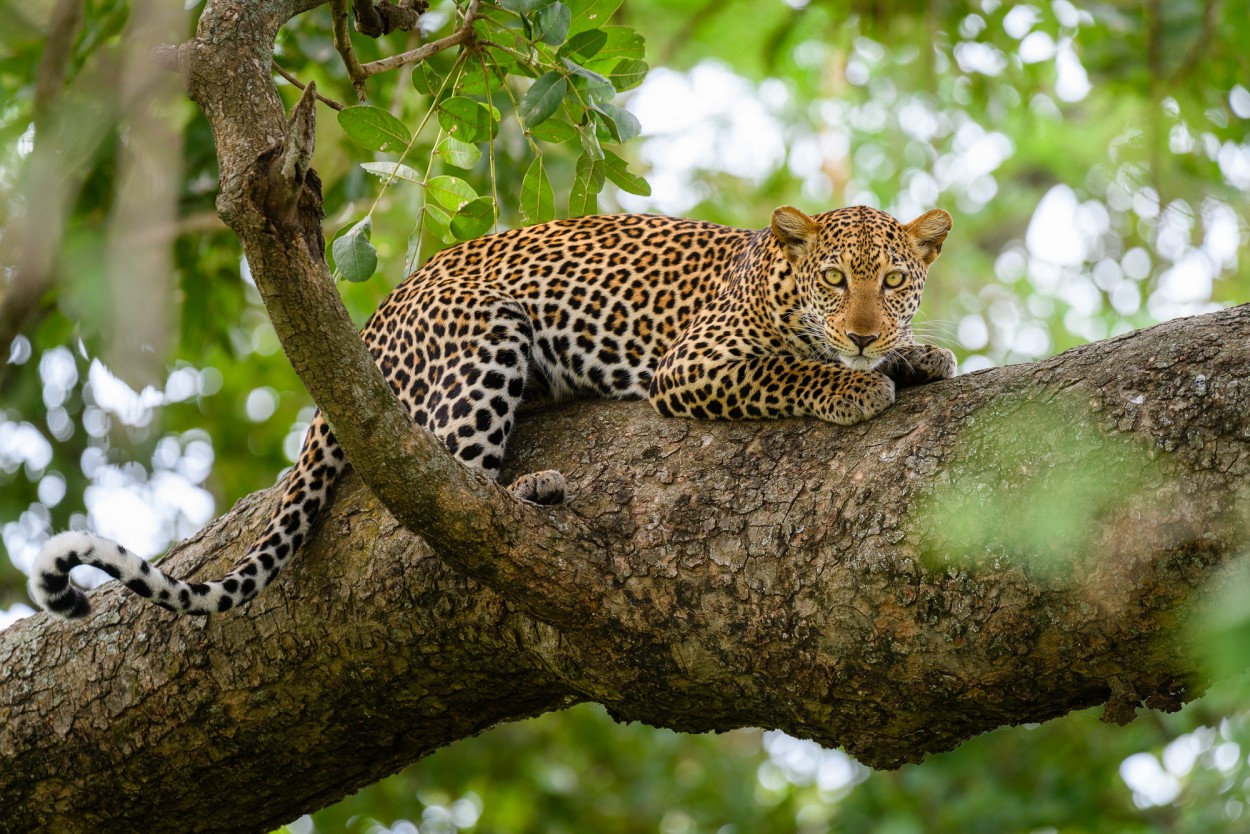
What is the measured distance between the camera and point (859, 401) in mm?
4516

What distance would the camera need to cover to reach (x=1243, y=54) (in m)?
8.40

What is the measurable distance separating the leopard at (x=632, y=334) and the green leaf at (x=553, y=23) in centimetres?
147

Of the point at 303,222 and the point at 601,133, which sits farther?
the point at 601,133

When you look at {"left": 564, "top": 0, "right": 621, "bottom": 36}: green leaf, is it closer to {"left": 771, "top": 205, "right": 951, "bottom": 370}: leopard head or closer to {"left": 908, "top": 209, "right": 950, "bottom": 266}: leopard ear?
{"left": 771, "top": 205, "right": 951, "bottom": 370}: leopard head

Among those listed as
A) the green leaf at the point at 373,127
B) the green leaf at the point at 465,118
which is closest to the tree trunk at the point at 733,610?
the green leaf at the point at 465,118

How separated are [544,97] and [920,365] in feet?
6.26

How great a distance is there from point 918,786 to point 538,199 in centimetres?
647

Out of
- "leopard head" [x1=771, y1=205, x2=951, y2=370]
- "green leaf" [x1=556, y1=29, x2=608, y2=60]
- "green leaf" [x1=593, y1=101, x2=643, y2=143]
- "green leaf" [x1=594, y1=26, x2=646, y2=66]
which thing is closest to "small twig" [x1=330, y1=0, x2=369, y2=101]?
"green leaf" [x1=556, y1=29, x2=608, y2=60]

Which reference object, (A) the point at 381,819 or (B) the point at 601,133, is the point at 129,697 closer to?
(B) the point at 601,133

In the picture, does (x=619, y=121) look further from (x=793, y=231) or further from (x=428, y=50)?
(x=793, y=231)

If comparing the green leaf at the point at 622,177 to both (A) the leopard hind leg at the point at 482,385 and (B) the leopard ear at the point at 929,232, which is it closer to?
(A) the leopard hind leg at the point at 482,385

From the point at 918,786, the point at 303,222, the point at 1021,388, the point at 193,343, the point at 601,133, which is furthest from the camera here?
the point at 918,786

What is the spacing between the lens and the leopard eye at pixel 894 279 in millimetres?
5836

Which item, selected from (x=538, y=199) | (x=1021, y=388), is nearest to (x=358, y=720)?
(x=538, y=199)
